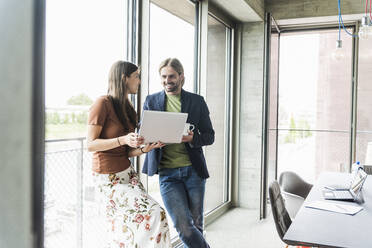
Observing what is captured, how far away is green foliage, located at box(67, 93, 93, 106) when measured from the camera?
6.57 ft

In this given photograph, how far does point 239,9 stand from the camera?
4258mm

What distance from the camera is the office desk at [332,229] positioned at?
1.69m

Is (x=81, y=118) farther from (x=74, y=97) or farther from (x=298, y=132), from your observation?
(x=298, y=132)

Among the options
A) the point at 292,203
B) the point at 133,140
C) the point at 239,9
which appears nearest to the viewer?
the point at 133,140

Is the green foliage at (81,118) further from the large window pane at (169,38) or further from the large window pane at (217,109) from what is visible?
the large window pane at (217,109)

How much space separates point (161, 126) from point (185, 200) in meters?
0.62

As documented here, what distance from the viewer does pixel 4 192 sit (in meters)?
0.56

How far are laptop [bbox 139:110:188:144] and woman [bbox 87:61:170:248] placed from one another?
0.27ft

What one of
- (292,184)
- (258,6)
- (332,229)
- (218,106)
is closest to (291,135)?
(218,106)

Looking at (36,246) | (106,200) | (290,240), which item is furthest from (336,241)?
(36,246)

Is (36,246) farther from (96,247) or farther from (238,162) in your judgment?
(238,162)

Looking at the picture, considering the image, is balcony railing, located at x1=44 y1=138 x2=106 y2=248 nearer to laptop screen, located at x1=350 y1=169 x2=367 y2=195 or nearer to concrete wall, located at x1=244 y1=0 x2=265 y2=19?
laptop screen, located at x1=350 y1=169 x2=367 y2=195

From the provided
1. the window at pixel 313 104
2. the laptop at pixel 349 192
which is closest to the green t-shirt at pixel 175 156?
the laptop at pixel 349 192

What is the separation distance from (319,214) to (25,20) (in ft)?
6.66
